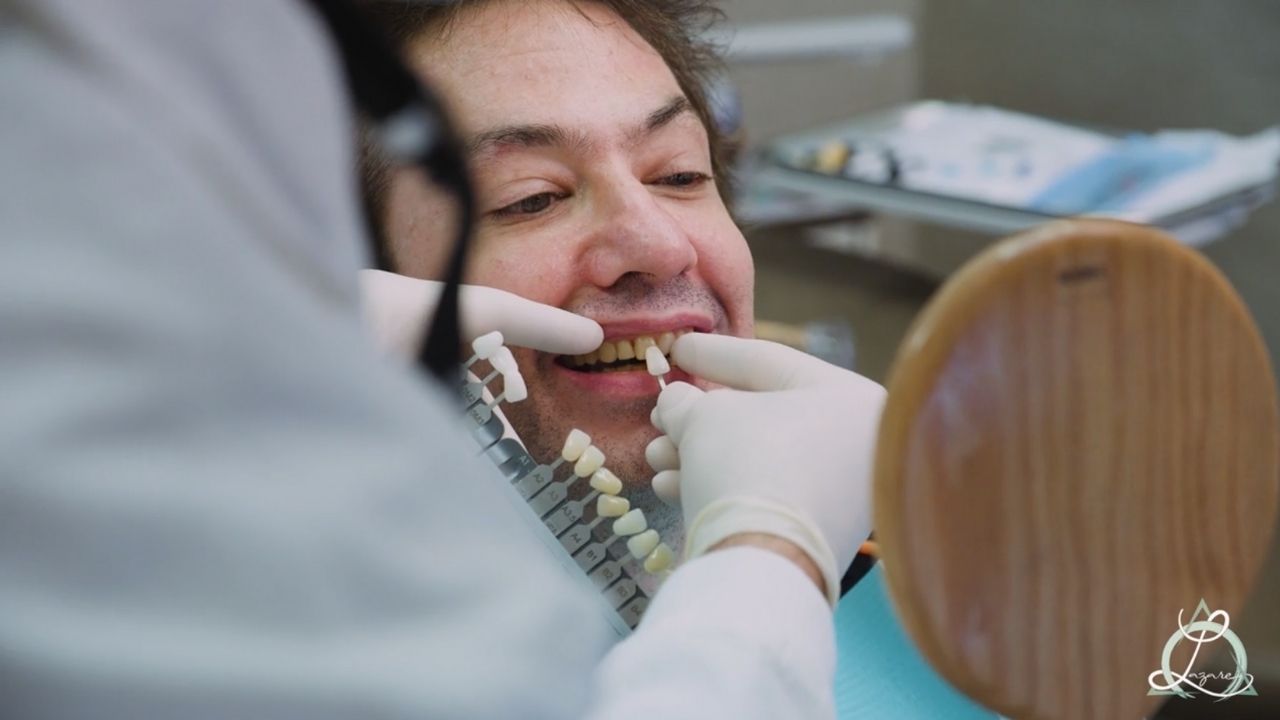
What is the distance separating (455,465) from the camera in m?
0.42

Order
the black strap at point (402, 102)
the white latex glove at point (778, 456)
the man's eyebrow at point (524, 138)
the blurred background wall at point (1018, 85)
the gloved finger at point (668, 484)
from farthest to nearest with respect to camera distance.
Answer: the blurred background wall at point (1018, 85) < the man's eyebrow at point (524, 138) < the gloved finger at point (668, 484) < the white latex glove at point (778, 456) < the black strap at point (402, 102)

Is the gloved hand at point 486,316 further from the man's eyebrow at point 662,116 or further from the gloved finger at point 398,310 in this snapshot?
the man's eyebrow at point 662,116

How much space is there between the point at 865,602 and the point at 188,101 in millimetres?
647

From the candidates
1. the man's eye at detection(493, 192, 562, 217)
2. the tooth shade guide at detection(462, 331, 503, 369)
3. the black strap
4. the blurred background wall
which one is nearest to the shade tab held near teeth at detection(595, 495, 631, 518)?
the tooth shade guide at detection(462, 331, 503, 369)

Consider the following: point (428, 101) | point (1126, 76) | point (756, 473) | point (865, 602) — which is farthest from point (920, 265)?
point (428, 101)

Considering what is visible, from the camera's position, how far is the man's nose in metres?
0.94

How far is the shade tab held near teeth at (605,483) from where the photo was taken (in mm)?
873

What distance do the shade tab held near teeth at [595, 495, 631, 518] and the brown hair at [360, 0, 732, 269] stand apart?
0.26 meters

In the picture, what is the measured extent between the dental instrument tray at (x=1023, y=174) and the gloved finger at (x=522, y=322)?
1124 millimetres

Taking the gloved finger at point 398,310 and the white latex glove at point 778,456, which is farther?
the gloved finger at point 398,310

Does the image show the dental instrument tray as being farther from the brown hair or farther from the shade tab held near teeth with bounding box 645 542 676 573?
the shade tab held near teeth with bounding box 645 542 676 573

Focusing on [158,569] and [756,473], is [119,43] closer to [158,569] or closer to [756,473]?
[158,569]

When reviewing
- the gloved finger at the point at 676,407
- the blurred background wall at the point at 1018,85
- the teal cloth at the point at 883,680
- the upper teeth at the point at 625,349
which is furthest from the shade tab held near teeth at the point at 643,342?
the blurred background wall at the point at 1018,85

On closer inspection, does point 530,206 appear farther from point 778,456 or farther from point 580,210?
point 778,456
